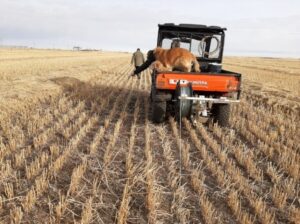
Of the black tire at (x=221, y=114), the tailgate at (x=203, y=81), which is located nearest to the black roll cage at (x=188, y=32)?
the black tire at (x=221, y=114)

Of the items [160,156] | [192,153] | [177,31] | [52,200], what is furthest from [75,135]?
[177,31]

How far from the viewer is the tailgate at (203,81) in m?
6.39

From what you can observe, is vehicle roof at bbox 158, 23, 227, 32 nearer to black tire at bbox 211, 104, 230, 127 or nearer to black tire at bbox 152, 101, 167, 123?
black tire at bbox 211, 104, 230, 127

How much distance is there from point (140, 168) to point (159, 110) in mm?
2470

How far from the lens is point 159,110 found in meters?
6.84

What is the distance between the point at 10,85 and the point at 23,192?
900 cm

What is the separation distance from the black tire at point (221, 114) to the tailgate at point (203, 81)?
23.4 inches

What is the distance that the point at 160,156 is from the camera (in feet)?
17.3

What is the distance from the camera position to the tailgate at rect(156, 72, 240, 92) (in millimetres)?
6395

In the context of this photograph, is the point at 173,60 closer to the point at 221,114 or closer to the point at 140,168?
the point at 221,114

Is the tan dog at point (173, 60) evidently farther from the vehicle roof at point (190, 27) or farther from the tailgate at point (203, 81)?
the vehicle roof at point (190, 27)

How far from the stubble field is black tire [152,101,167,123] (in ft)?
0.63

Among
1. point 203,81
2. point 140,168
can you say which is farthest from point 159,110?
point 140,168

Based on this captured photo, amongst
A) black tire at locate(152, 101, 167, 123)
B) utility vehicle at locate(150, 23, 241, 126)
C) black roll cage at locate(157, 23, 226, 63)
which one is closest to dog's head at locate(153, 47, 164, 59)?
utility vehicle at locate(150, 23, 241, 126)
